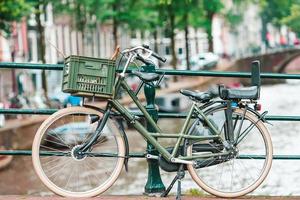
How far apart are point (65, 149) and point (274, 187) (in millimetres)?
8515

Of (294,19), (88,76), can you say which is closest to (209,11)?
(294,19)

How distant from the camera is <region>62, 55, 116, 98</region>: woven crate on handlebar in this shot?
414 centimetres

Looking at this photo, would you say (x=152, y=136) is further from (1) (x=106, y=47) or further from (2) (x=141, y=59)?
(1) (x=106, y=47)

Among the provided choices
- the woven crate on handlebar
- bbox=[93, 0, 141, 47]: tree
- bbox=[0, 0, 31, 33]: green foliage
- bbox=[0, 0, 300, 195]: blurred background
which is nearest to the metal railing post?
the woven crate on handlebar

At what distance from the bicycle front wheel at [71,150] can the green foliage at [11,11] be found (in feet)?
48.4

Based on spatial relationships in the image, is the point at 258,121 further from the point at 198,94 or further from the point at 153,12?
the point at 153,12

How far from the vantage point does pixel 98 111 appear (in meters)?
4.36

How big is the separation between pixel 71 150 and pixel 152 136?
532mm

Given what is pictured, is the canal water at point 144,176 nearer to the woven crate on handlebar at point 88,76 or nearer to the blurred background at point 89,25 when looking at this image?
the blurred background at point 89,25

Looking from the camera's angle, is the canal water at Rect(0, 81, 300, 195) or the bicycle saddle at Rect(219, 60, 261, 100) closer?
the bicycle saddle at Rect(219, 60, 261, 100)

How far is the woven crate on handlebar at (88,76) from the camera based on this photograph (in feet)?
13.6

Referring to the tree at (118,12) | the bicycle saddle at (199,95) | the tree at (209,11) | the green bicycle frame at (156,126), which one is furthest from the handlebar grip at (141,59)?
the tree at (118,12)

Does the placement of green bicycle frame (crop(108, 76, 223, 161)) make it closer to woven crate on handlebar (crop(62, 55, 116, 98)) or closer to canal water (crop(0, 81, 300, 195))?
woven crate on handlebar (crop(62, 55, 116, 98))

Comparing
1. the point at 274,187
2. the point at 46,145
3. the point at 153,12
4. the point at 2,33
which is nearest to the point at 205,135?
the point at 46,145
